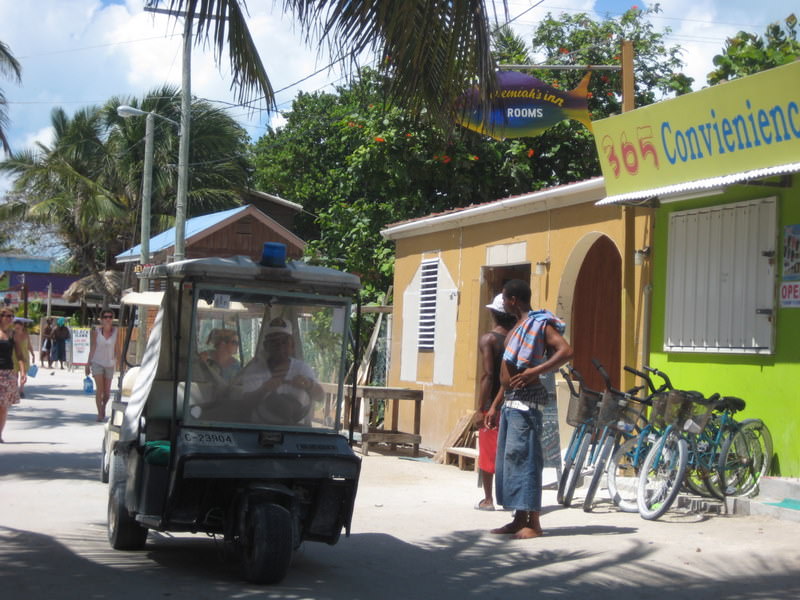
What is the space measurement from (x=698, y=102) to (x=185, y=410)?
5.62 meters

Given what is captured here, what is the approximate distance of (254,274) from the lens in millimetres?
6789

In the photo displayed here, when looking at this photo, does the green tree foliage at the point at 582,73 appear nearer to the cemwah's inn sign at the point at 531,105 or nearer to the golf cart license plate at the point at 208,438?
the cemwah's inn sign at the point at 531,105

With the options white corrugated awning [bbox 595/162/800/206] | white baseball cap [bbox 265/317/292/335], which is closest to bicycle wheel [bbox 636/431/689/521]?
white corrugated awning [bbox 595/162/800/206]

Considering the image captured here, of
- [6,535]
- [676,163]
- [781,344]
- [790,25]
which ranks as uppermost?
[790,25]

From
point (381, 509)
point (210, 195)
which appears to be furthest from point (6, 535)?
point (210, 195)

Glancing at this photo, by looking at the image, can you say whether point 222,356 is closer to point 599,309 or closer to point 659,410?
point 659,410

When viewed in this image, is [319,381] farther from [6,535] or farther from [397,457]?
[397,457]

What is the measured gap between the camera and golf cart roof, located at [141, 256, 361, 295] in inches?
263

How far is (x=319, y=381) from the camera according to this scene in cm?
715

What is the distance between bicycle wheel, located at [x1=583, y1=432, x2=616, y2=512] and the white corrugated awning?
2.39 meters

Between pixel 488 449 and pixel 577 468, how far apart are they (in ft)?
2.66

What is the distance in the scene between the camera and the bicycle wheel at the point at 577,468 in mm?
9328

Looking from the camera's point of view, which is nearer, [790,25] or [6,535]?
[6,535]

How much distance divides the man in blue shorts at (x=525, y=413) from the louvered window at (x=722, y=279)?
8.44ft
